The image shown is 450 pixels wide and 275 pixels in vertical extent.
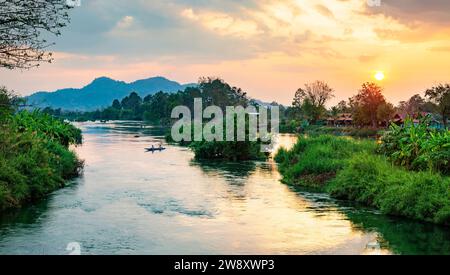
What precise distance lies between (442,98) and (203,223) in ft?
213

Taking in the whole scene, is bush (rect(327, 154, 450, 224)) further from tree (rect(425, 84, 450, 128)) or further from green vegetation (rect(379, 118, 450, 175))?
tree (rect(425, 84, 450, 128))

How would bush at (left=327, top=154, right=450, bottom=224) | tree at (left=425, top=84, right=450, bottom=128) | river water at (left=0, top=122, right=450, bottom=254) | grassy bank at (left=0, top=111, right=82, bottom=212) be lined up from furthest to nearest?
tree at (left=425, top=84, right=450, bottom=128) < grassy bank at (left=0, top=111, right=82, bottom=212) < bush at (left=327, top=154, right=450, bottom=224) < river water at (left=0, top=122, right=450, bottom=254)

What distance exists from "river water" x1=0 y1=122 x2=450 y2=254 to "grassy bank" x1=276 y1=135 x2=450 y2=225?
1.92 feet

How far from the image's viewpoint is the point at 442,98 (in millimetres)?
75375

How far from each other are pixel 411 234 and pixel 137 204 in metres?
11.2

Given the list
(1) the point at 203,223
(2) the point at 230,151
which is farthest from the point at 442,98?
(1) the point at 203,223

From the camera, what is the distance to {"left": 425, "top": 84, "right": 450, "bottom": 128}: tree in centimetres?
7362

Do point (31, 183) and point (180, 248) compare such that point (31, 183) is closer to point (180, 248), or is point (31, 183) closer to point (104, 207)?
point (104, 207)

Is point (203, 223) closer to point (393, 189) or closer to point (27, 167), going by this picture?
point (393, 189)

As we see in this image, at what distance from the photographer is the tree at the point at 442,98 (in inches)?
2899

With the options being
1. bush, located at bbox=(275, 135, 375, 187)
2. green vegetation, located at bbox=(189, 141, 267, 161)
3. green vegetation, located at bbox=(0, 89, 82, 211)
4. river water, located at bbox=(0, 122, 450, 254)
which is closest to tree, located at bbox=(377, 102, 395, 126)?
green vegetation, located at bbox=(189, 141, 267, 161)

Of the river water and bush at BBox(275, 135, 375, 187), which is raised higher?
bush at BBox(275, 135, 375, 187)

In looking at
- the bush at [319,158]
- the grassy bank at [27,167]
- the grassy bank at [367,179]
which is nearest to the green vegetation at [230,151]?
the grassy bank at [367,179]
